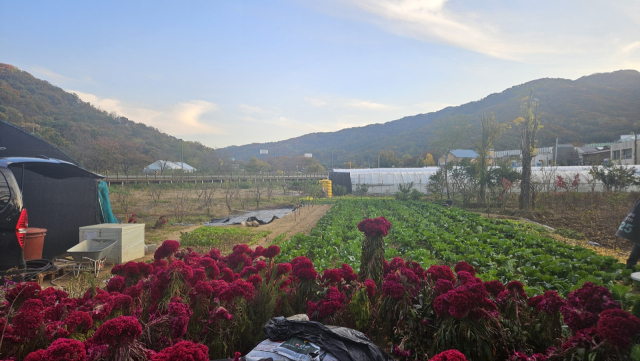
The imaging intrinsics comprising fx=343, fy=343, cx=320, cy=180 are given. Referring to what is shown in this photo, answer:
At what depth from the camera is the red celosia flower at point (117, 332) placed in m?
1.81

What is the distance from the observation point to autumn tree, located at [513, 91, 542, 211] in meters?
15.0

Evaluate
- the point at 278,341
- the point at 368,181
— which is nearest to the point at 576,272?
the point at 278,341

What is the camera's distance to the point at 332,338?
2588mm

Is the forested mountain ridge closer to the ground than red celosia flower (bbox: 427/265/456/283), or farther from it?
farther from it

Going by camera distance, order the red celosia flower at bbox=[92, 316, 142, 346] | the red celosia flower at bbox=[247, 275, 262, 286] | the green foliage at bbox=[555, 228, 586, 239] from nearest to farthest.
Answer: the red celosia flower at bbox=[92, 316, 142, 346]
the red celosia flower at bbox=[247, 275, 262, 286]
the green foliage at bbox=[555, 228, 586, 239]

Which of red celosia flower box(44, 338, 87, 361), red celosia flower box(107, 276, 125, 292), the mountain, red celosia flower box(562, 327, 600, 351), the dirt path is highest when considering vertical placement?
the mountain

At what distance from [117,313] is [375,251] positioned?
2.83 metres

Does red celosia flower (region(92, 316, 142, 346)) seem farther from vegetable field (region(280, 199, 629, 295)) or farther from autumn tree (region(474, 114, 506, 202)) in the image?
autumn tree (region(474, 114, 506, 202))

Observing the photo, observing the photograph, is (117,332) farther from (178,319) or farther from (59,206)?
(59,206)

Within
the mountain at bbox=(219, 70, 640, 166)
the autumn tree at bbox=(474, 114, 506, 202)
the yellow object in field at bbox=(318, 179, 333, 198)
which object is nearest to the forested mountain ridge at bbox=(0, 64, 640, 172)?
the mountain at bbox=(219, 70, 640, 166)

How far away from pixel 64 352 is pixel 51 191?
7471mm

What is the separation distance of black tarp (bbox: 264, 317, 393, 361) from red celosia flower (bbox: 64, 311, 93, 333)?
1.24 meters

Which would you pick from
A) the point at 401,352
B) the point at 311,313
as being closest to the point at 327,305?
the point at 311,313

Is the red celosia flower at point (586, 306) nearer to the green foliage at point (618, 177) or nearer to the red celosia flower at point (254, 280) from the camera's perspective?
the red celosia flower at point (254, 280)
